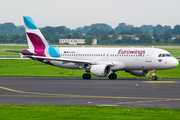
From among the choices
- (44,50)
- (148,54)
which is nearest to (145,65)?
(148,54)

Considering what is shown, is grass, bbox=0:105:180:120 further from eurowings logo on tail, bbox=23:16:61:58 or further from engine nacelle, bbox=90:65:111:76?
eurowings logo on tail, bbox=23:16:61:58

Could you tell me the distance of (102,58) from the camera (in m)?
48.5

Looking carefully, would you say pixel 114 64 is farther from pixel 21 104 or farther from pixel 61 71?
pixel 21 104

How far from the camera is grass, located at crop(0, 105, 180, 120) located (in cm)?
1802

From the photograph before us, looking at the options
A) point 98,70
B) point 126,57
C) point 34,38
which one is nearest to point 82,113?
point 98,70

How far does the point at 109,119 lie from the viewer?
17.4 meters

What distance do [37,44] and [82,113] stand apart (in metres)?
33.5

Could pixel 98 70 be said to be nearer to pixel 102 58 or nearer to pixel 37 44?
pixel 102 58

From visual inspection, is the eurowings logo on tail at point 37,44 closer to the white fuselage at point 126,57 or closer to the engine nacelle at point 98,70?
the white fuselage at point 126,57

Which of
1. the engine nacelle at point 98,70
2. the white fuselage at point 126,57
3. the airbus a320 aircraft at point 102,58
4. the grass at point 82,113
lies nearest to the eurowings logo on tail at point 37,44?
the airbus a320 aircraft at point 102,58

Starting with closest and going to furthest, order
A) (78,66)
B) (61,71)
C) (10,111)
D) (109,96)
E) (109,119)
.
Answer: (109,119), (10,111), (109,96), (78,66), (61,71)

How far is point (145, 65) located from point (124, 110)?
26.2 metres

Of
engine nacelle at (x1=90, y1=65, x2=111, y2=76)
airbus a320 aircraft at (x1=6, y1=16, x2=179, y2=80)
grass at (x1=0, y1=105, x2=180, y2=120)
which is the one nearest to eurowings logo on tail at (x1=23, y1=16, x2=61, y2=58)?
airbus a320 aircraft at (x1=6, y1=16, x2=179, y2=80)

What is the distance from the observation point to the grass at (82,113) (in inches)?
709
